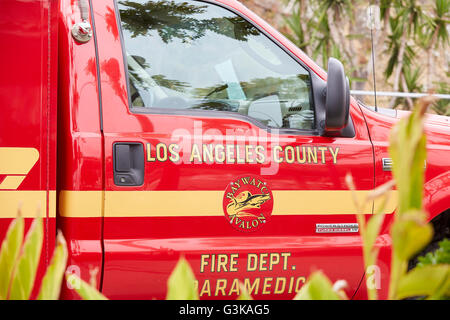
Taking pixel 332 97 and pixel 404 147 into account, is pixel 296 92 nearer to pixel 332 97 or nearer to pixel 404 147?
pixel 332 97

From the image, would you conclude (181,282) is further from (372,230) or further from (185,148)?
(185,148)

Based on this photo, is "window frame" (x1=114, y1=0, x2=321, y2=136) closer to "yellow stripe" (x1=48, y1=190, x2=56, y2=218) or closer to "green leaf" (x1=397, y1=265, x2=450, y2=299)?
"yellow stripe" (x1=48, y1=190, x2=56, y2=218)

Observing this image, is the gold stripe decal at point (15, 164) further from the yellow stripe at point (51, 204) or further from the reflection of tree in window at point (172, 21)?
the reflection of tree in window at point (172, 21)

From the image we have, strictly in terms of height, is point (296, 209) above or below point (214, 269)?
above

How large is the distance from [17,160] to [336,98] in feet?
4.43

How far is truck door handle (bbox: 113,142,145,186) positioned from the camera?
252 centimetres

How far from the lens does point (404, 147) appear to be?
578 mm

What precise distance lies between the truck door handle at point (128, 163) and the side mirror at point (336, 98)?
838mm

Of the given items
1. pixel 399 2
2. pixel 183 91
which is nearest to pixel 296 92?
pixel 183 91

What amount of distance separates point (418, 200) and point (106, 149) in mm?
2039

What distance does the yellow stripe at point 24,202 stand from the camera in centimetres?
237

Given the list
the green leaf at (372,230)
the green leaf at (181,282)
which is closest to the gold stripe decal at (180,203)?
the green leaf at (181,282)

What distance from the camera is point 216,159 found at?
2.64 m

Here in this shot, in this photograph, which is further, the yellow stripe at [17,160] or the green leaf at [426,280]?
the yellow stripe at [17,160]
